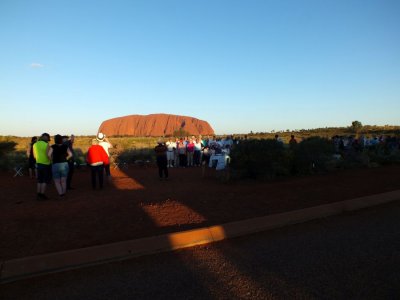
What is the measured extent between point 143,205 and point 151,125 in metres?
157

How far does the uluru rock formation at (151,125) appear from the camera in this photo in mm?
159875

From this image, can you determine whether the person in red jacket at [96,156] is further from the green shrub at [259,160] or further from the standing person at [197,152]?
the standing person at [197,152]

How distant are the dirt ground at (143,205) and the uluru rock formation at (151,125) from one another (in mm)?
145172

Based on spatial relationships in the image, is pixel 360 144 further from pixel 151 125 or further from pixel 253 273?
pixel 151 125

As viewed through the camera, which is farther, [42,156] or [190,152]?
[190,152]

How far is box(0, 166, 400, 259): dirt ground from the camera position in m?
5.99

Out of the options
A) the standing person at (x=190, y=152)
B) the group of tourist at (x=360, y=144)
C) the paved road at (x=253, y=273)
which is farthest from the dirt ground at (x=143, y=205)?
the group of tourist at (x=360, y=144)

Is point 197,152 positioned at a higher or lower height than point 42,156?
lower

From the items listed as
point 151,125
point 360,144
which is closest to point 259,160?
point 360,144

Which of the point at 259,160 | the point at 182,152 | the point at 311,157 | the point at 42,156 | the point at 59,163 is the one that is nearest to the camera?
the point at 42,156

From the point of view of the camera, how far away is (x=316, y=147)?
1355 cm

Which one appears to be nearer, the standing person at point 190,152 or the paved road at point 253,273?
the paved road at point 253,273

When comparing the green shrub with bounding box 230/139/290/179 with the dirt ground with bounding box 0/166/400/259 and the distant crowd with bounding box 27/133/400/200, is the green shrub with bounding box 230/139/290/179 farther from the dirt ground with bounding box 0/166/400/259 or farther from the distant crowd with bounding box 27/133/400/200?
the distant crowd with bounding box 27/133/400/200

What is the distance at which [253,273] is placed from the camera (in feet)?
14.1
